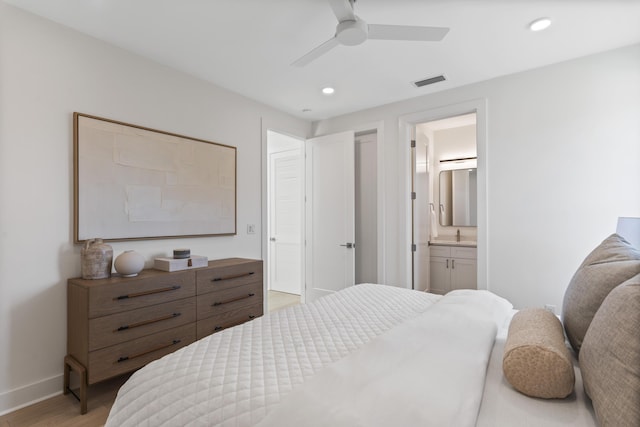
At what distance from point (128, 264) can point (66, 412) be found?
0.93 meters

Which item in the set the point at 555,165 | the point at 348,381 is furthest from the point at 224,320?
the point at 555,165

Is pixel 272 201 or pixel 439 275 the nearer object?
pixel 439 275

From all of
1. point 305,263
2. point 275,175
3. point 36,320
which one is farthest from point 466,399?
point 275,175

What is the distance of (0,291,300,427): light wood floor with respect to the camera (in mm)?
1825

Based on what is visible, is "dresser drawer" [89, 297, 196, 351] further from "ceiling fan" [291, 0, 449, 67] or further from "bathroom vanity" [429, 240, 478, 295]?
"bathroom vanity" [429, 240, 478, 295]

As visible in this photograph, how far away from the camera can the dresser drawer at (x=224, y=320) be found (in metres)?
2.49

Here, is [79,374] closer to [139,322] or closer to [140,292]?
[139,322]

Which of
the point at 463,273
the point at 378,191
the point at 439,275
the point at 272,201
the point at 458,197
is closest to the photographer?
the point at 378,191

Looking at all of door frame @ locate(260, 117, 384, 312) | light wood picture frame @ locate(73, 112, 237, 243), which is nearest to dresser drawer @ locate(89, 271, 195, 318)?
light wood picture frame @ locate(73, 112, 237, 243)

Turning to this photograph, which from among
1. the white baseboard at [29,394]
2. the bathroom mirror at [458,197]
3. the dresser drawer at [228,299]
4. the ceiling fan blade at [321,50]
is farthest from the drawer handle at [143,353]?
the bathroom mirror at [458,197]

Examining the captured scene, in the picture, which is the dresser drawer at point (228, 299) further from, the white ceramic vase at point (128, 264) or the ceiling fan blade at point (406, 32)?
the ceiling fan blade at point (406, 32)

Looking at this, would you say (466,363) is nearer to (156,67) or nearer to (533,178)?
(533,178)

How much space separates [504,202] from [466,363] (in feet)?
7.66

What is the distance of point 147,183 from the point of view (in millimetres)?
2531
